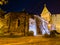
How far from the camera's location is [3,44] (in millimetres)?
4090

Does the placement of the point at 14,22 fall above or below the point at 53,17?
below

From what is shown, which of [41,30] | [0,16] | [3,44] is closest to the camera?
[3,44]

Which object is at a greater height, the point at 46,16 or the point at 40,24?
the point at 46,16

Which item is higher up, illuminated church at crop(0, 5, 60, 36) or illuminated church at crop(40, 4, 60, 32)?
illuminated church at crop(40, 4, 60, 32)

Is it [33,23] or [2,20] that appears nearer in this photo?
[2,20]

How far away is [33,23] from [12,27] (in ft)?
39.8

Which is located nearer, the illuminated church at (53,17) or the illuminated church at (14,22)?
the illuminated church at (14,22)

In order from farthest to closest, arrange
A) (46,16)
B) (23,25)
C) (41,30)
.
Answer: (46,16), (41,30), (23,25)

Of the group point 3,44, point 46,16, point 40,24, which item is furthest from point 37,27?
point 3,44

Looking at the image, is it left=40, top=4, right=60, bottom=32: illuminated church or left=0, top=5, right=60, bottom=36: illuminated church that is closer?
left=0, top=5, right=60, bottom=36: illuminated church

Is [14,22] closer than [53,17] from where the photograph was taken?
Yes

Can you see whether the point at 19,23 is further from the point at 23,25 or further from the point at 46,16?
the point at 46,16

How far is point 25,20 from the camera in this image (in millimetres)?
12969

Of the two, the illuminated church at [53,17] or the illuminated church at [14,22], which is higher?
the illuminated church at [53,17]
